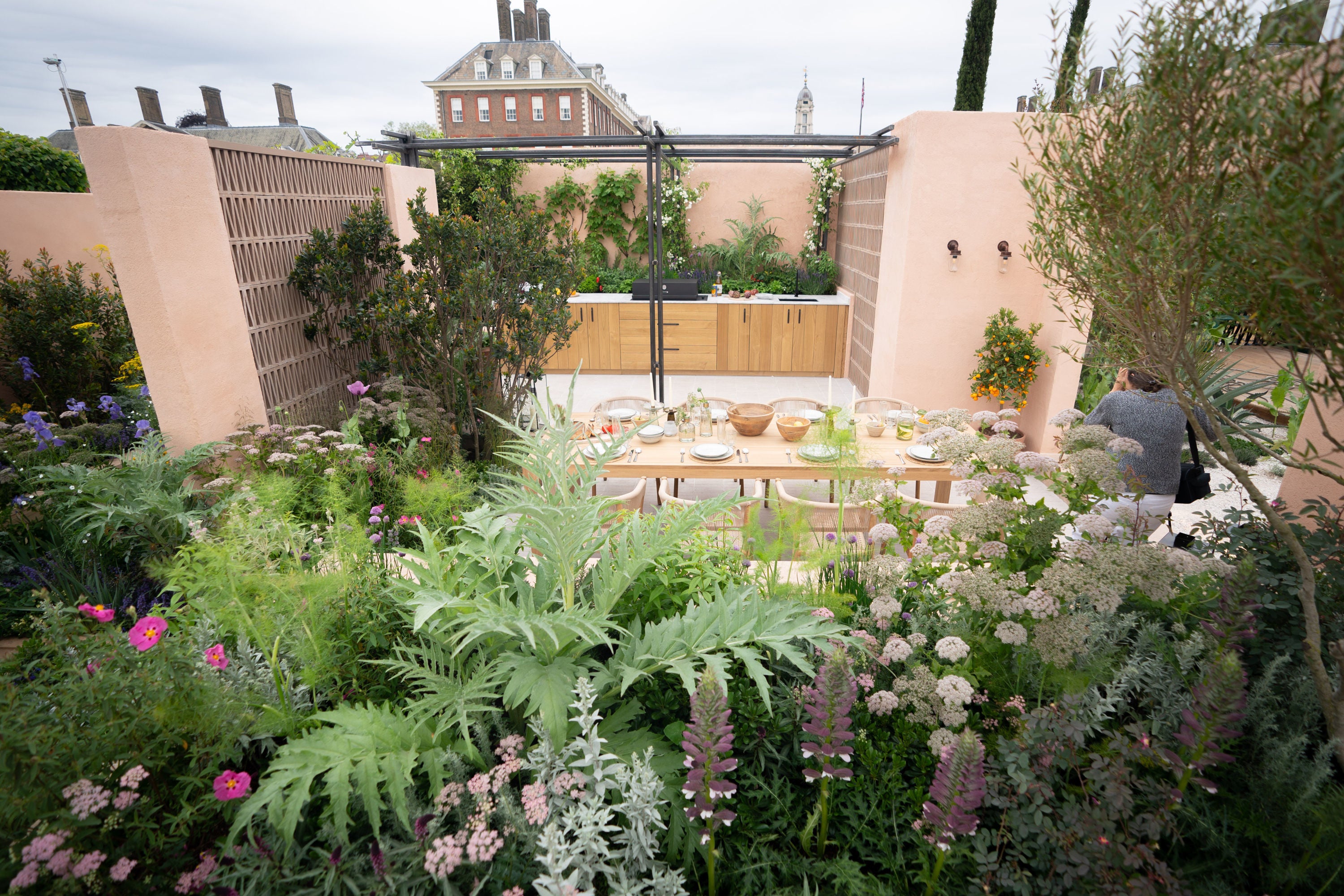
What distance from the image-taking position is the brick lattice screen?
21.6 feet

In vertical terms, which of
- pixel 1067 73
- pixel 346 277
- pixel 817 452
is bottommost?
pixel 817 452

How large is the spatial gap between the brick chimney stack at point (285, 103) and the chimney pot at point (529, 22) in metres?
9.37

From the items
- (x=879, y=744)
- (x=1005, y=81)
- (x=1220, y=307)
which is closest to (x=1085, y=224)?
(x=1220, y=307)

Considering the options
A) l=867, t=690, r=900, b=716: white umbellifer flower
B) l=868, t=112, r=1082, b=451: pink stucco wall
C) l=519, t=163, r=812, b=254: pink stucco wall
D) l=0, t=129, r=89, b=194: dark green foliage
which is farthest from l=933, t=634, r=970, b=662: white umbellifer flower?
l=519, t=163, r=812, b=254: pink stucco wall

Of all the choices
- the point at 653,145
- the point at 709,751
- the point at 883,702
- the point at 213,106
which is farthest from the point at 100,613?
the point at 213,106

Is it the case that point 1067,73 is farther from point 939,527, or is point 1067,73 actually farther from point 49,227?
point 49,227

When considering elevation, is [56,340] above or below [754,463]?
above

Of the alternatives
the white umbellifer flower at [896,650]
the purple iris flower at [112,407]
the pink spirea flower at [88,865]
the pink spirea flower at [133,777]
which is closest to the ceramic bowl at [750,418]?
the white umbellifer flower at [896,650]

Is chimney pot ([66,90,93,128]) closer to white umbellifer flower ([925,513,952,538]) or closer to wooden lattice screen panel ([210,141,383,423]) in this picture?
wooden lattice screen panel ([210,141,383,423])

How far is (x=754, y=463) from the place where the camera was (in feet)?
11.7

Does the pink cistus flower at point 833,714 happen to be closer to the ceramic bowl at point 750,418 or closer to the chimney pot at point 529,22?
the ceramic bowl at point 750,418

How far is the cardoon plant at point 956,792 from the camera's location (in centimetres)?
100

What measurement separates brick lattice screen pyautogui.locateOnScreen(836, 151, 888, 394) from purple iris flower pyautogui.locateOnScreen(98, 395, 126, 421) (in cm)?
640

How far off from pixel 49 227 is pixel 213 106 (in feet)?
73.6
